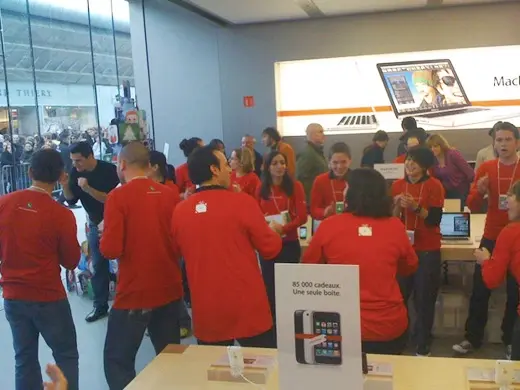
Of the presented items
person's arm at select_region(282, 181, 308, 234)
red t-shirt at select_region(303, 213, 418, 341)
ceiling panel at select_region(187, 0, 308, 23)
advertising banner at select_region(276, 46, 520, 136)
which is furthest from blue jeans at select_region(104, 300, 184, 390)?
advertising banner at select_region(276, 46, 520, 136)

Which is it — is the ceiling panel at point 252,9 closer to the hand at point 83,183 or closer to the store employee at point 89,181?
the store employee at point 89,181

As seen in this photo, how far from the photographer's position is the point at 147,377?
2162 mm

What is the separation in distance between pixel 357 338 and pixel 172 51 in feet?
28.5

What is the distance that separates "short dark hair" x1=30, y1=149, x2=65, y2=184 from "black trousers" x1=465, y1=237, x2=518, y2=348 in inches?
105

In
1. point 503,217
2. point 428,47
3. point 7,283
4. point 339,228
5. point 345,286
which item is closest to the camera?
point 345,286

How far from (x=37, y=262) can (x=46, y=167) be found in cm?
49

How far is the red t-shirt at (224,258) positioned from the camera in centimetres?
243

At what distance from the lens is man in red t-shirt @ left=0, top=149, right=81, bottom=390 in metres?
2.89

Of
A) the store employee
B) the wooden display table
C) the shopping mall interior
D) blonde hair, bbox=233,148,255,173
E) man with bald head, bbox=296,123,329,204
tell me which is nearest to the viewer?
the wooden display table

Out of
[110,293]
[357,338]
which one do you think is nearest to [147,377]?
[357,338]

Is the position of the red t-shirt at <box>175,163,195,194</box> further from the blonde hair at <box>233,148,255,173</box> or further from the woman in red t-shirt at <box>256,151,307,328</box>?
the woman in red t-shirt at <box>256,151,307,328</box>

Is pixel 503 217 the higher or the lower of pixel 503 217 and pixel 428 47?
the lower

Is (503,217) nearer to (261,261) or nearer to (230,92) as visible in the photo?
(261,261)

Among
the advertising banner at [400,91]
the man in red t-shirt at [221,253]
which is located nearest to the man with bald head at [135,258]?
→ the man in red t-shirt at [221,253]
